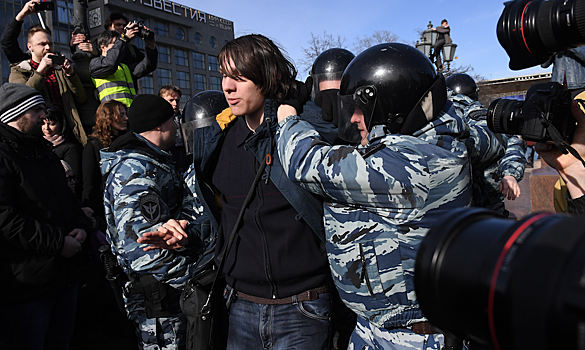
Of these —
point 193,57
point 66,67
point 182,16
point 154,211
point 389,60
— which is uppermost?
point 182,16

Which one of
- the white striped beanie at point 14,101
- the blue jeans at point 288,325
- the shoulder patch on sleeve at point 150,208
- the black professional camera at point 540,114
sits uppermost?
the white striped beanie at point 14,101

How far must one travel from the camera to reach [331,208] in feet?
5.72

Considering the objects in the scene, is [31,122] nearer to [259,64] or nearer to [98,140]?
[98,140]

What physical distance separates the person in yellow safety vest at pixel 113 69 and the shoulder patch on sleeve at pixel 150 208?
3039mm

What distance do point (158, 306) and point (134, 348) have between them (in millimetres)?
2236

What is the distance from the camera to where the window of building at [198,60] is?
5741 cm

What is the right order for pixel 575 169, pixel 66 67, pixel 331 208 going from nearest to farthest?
pixel 331 208
pixel 575 169
pixel 66 67

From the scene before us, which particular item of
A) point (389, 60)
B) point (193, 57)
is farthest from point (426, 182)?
point (193, 57)

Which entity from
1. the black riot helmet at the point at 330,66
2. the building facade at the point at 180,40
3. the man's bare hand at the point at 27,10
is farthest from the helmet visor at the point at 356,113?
the building facade at the point at 180,40

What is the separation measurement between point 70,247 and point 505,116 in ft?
9.61

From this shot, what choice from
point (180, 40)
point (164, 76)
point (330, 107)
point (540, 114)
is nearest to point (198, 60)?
point (180, 40)

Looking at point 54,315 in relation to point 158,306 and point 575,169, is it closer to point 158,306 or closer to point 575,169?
point 158,306

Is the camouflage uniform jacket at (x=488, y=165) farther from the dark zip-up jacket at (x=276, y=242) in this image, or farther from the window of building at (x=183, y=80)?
the window of building at (x=183, y=80)

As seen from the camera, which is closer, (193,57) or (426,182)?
(426,182)
